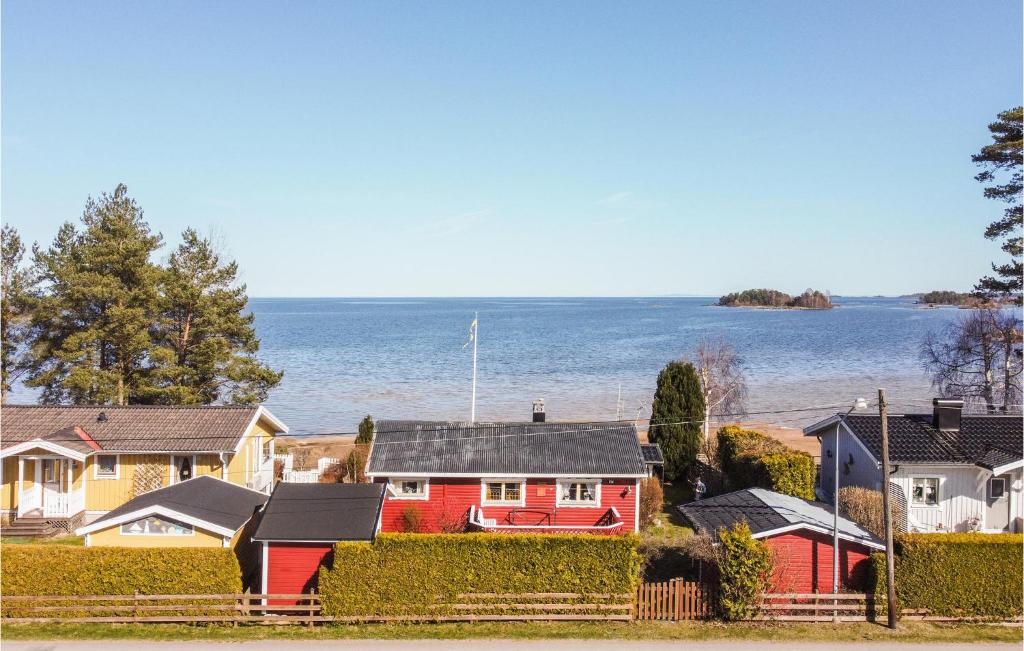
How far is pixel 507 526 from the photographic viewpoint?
25031mm

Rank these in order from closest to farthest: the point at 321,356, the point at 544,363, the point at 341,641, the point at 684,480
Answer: the point at 341,641, the point at 684,480, the point at 544,363, the point at 321,356

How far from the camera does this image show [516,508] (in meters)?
26.0

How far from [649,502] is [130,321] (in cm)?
2672

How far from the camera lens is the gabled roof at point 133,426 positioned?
27578 millimetres

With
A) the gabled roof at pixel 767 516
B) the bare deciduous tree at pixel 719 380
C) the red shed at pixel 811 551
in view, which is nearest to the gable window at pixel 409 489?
the gabled roof at pixel 767 516

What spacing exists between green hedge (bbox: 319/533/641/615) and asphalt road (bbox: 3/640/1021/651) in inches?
53.6

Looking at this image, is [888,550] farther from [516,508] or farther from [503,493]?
[503,493]

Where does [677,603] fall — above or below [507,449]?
below

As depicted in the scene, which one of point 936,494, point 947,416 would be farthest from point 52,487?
point 947,416

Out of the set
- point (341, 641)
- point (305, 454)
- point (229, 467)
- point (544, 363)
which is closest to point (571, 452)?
point (341, 641)

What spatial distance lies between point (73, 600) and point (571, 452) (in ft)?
52.2

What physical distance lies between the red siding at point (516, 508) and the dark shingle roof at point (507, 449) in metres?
0.54

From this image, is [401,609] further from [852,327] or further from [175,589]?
[852,327]

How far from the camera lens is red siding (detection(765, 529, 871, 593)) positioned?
→ 65.1ft
